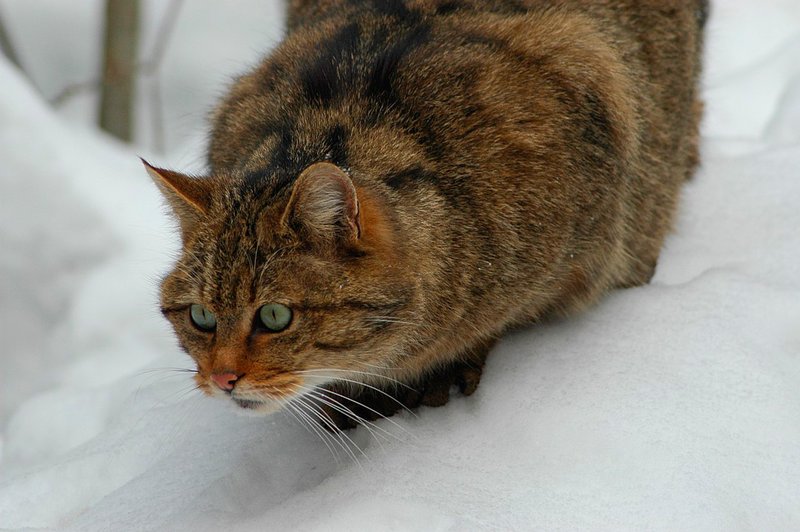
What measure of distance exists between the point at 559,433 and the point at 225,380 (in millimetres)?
1034

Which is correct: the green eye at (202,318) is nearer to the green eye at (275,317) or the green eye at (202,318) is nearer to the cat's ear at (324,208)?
the green eye at (275,317)

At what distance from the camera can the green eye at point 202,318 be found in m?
2.71

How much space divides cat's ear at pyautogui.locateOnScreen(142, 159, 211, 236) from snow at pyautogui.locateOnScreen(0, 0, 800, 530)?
837mm

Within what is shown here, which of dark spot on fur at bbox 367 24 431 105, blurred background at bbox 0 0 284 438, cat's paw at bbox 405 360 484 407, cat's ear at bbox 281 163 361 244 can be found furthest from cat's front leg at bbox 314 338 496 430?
blurred background at bbox 0 0 284 438

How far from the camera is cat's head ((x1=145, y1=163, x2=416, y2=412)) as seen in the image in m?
2.64

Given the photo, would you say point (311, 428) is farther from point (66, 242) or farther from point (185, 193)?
point (66, 242)

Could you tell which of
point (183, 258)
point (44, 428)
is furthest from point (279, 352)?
point (44, 428)

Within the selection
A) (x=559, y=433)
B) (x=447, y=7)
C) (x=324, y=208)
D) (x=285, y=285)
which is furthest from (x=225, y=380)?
(x=447, y=7)

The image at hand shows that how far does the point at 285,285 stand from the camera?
263cm

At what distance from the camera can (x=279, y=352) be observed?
2.67 metres

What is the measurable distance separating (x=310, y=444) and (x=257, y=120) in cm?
108

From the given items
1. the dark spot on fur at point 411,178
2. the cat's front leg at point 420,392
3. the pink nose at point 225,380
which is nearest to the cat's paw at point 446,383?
the cat's front leg at point 420,392

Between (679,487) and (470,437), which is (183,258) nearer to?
(470,437)

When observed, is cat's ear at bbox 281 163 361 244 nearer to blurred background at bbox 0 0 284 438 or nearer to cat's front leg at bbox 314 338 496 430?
cat's front leg at bbox 314 338 496 430
